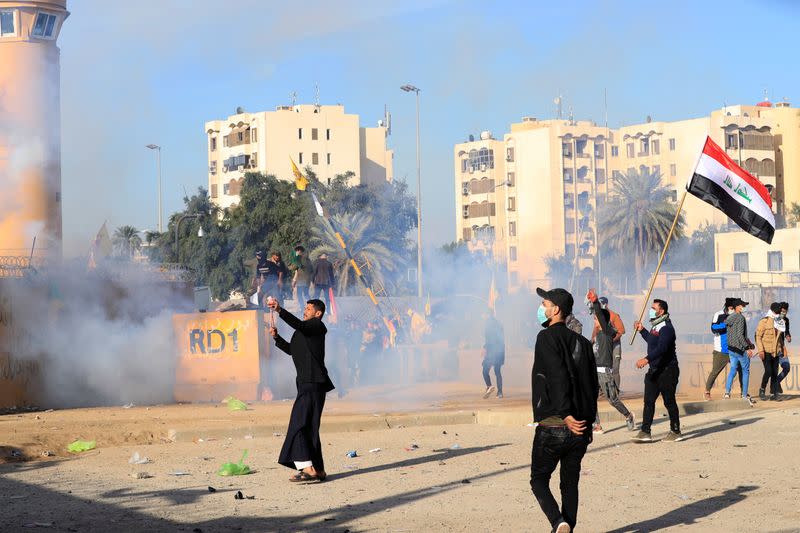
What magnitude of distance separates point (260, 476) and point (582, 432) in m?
4.82

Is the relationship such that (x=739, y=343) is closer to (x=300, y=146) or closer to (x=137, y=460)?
(x=137, y=460)

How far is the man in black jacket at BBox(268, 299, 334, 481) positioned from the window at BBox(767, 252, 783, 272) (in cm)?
5415

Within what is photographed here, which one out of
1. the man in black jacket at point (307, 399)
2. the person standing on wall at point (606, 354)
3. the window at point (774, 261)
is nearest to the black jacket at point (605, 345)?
the person standing on wall at point (606, 354)

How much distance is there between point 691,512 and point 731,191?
31.8 feet

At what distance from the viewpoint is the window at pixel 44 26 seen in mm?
33531

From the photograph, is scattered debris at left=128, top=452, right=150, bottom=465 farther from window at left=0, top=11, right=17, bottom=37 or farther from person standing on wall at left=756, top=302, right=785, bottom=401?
window at left=0, top=11, right=17, bottom=37

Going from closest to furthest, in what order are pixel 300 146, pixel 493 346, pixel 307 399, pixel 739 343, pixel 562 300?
pixel 562 300, pixel 307 399, pixel 739 343, pixel 493 346, pixel 300 146

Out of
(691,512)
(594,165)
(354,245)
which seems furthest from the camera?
(594,165)

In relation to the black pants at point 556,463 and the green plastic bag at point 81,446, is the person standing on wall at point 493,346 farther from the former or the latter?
the black pants at point 556,463

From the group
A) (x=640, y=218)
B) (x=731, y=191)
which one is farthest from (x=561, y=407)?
(x=640, y=218)

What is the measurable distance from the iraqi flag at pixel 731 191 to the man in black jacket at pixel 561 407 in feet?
34.1

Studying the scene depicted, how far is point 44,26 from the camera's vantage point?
111 ft

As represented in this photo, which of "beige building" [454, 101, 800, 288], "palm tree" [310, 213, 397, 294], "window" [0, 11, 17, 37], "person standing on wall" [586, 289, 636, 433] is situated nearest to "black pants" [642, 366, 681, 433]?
"person standing on wall" [586, 289, 636, 433]

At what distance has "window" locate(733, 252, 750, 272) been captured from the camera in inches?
2504
